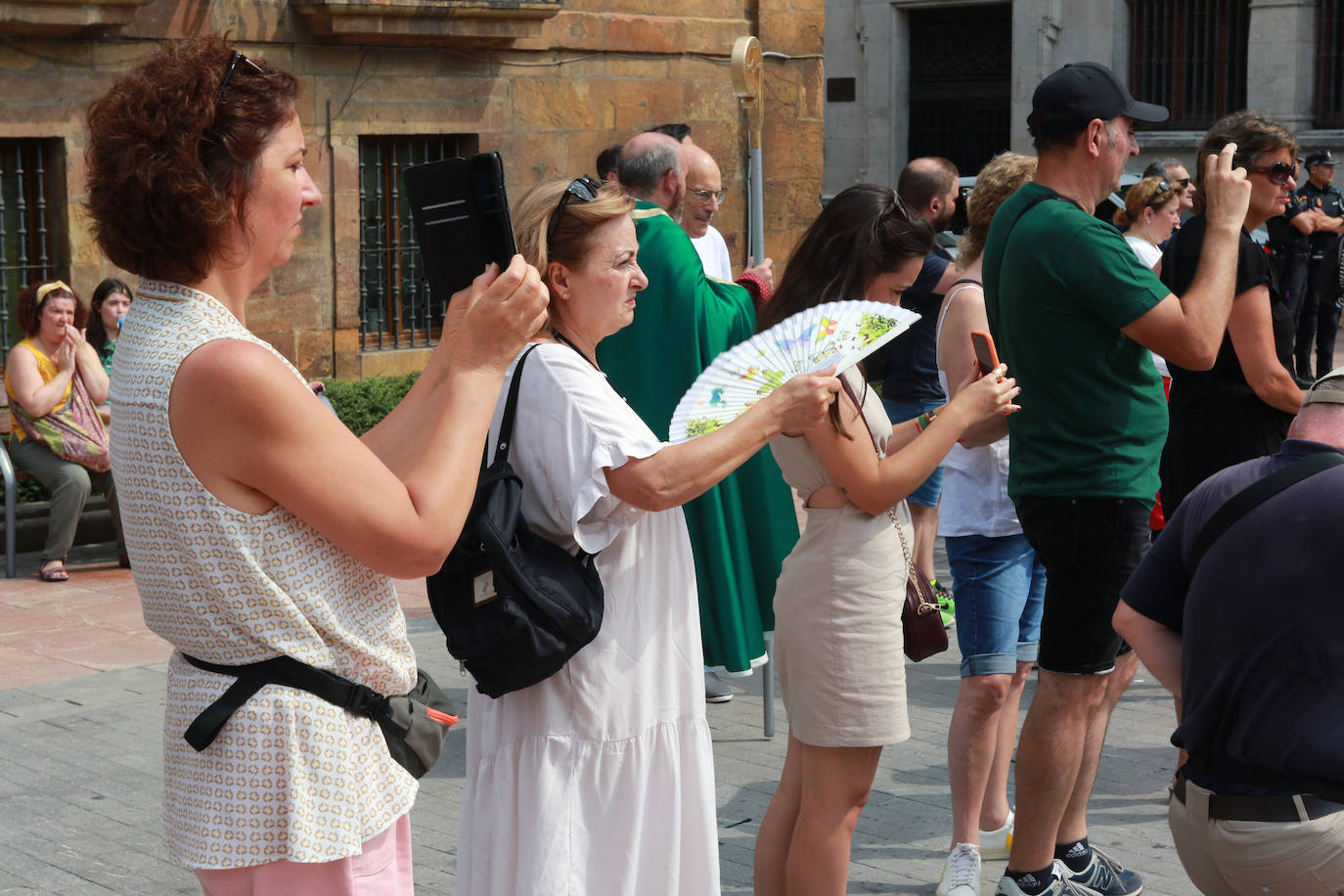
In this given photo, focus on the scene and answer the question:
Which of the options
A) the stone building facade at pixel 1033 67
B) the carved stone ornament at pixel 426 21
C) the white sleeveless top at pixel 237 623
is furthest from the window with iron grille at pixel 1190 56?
the white sleeveless top at pixel 237 623

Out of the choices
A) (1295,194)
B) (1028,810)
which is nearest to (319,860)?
(1028,810)

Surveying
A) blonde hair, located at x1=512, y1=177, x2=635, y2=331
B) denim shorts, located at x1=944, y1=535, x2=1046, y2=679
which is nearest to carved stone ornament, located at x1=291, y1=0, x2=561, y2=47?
denim shorts, located at x1=944, y1=535, x2=1046, y2=679

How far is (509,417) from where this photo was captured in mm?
2955

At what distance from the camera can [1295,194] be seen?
15.0 m

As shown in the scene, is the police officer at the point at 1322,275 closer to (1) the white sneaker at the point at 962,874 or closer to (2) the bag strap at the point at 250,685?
(1) the white sneaker at the point at 962,874

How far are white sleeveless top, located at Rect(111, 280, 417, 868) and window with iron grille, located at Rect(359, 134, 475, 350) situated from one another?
10.2 meters

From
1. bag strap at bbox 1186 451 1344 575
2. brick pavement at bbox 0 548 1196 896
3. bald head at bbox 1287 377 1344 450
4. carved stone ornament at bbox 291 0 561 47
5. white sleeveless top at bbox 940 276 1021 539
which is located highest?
carved stone ornament at bbox 291 0 561 47

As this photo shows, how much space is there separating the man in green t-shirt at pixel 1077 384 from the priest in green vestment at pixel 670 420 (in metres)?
1.25

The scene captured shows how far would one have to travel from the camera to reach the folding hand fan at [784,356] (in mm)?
3225

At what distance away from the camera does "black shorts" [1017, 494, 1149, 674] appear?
390cm

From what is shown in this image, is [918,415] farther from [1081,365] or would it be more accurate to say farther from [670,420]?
[1081,365]

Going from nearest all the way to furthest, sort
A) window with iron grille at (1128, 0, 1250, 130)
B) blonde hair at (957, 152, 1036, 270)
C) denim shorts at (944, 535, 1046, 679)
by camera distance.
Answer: denim shorts at (944, 535, 1046, 679) < blonde hair at (957, 152, 1036, 270) < window with iron grille at (1128, 0, 1250, 130)

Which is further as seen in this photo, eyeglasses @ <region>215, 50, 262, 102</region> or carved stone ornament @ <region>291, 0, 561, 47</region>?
carved stone ornament @ <region>291, 0, 561, 47</region>

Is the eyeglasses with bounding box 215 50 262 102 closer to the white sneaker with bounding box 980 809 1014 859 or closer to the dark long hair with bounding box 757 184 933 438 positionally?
the dark long hair with bounding box 757 184 933 438
